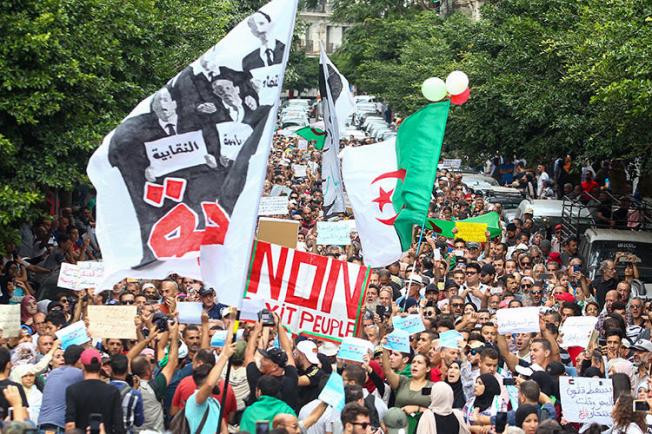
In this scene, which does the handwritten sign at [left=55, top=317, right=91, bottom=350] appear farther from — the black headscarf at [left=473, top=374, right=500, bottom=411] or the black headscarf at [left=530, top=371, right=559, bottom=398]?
the black headscarf at [left=530, top=371, right=559, bottom=398]

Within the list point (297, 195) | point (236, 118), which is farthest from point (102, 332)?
point (297, 195)

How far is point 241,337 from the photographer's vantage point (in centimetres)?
1257

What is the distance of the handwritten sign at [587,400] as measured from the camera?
10.9 m

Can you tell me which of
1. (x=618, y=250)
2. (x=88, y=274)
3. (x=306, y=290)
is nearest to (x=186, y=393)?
(x=306, y=290)

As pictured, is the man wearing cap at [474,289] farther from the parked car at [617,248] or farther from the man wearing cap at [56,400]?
the man wearing cap at [56,400]

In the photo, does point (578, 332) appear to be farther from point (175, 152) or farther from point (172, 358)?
point (175, 152)

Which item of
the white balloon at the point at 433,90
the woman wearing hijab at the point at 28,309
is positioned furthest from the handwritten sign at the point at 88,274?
the white balloon at the point at 433,90

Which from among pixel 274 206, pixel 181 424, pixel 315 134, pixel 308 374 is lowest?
pixel 181 424

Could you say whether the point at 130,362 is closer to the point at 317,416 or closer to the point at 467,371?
the point at 317,416

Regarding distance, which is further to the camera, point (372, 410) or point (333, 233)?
point (333, 233)

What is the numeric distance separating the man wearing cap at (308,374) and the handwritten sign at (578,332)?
10.2 ft

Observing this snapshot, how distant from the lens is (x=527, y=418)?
33.6 feet

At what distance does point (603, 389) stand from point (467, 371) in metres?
1.78

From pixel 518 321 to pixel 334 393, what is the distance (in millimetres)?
3290
